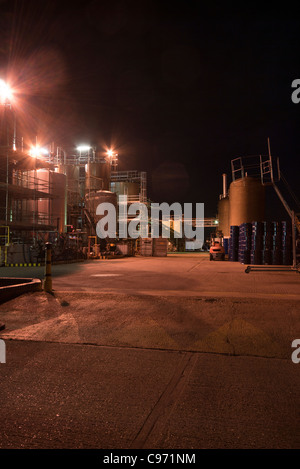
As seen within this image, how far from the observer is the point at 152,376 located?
12.2ft

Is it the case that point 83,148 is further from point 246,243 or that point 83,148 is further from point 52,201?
point 246,243

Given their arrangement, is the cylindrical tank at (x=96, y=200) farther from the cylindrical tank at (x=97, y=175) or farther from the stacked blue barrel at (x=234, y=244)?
the stacked blue barrel at (x=234, y=244)

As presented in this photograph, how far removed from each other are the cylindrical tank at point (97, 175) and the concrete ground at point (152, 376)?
3473cm

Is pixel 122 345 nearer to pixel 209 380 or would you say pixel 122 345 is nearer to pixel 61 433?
pixel 209 380

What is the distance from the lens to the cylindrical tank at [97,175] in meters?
40.5

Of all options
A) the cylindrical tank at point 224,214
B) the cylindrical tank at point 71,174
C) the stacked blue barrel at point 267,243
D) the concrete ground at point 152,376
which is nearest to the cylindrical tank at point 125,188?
the cylindrical tank at point 71,174

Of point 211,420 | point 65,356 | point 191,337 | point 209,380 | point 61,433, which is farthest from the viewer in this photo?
point 191,337

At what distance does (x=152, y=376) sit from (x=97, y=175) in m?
38.8

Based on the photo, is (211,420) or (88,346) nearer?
(211,420)

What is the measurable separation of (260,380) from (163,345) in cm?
156

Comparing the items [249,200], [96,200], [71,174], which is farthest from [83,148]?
[249,200]

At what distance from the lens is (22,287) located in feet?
25.9

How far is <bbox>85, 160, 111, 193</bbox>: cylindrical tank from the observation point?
40.5 meters
